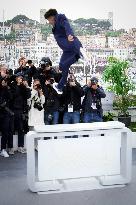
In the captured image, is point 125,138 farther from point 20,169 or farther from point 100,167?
point 20,169

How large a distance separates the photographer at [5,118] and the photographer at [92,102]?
4.77 ft

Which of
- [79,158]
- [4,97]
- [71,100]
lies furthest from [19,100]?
[79,158]

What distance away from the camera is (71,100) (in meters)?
8.98

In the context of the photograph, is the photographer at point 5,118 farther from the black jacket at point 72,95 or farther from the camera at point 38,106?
the black jacket at point 72,95

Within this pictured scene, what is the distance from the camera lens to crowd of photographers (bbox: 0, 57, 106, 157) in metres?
8.76

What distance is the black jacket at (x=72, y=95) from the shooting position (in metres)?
9.00

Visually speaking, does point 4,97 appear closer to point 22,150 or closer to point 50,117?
point 50,117

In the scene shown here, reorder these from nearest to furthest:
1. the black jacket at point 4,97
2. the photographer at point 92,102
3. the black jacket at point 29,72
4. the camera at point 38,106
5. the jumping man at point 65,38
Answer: the jumping man at point 65,38, the black jacket at point 4,97, the camera at point 38,106, the photographer at point 92,102, the black jacket at point 29,72

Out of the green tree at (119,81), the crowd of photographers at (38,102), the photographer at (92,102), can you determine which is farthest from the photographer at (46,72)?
the green tree at (119,81)

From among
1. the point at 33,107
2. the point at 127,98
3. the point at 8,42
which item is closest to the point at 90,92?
the point at 33,107

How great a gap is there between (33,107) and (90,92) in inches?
44.3

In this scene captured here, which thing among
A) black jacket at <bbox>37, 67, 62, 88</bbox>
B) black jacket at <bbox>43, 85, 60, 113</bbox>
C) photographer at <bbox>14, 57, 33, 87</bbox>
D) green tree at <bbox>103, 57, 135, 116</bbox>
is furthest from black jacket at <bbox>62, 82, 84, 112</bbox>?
green tree at <bbox>103, 57, 135, 116</bbox>

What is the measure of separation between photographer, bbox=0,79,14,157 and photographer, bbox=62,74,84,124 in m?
1.04

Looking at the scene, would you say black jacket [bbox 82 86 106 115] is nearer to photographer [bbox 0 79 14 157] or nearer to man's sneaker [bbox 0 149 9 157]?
photographer [bbox 0 79 14 157]
